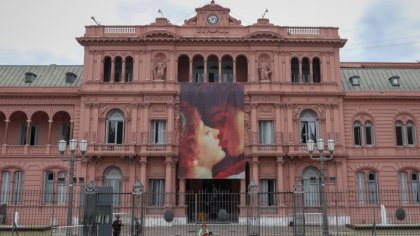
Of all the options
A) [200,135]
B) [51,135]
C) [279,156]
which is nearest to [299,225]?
[279,156]

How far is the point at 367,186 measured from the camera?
4272 centimetres

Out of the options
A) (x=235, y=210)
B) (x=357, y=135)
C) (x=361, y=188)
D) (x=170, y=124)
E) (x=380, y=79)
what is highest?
(x=380, y=79)

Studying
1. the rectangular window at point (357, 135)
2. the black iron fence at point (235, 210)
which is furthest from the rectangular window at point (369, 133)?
the black iron fence at point (235, 210)

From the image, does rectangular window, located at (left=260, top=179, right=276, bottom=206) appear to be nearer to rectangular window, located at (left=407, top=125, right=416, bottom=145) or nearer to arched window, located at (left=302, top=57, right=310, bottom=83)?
arched window, located at (left=302, top=57, right=310, bottom=83)

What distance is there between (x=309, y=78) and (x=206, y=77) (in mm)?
10379

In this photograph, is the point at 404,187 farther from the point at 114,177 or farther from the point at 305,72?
the point at 114,177

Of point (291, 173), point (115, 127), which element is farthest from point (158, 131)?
point (291, 173)

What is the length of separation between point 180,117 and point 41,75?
697 inches

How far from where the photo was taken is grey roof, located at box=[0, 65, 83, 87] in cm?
4737

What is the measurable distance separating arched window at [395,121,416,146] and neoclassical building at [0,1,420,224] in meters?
0.10

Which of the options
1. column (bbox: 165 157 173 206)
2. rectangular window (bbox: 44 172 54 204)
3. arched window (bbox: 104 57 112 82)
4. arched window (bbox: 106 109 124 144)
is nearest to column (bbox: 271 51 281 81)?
column (bbox: 165 157 173 206)

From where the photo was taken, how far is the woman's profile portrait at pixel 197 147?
4100 cm

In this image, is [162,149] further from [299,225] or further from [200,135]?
[299,225]

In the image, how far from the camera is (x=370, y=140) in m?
44.1
